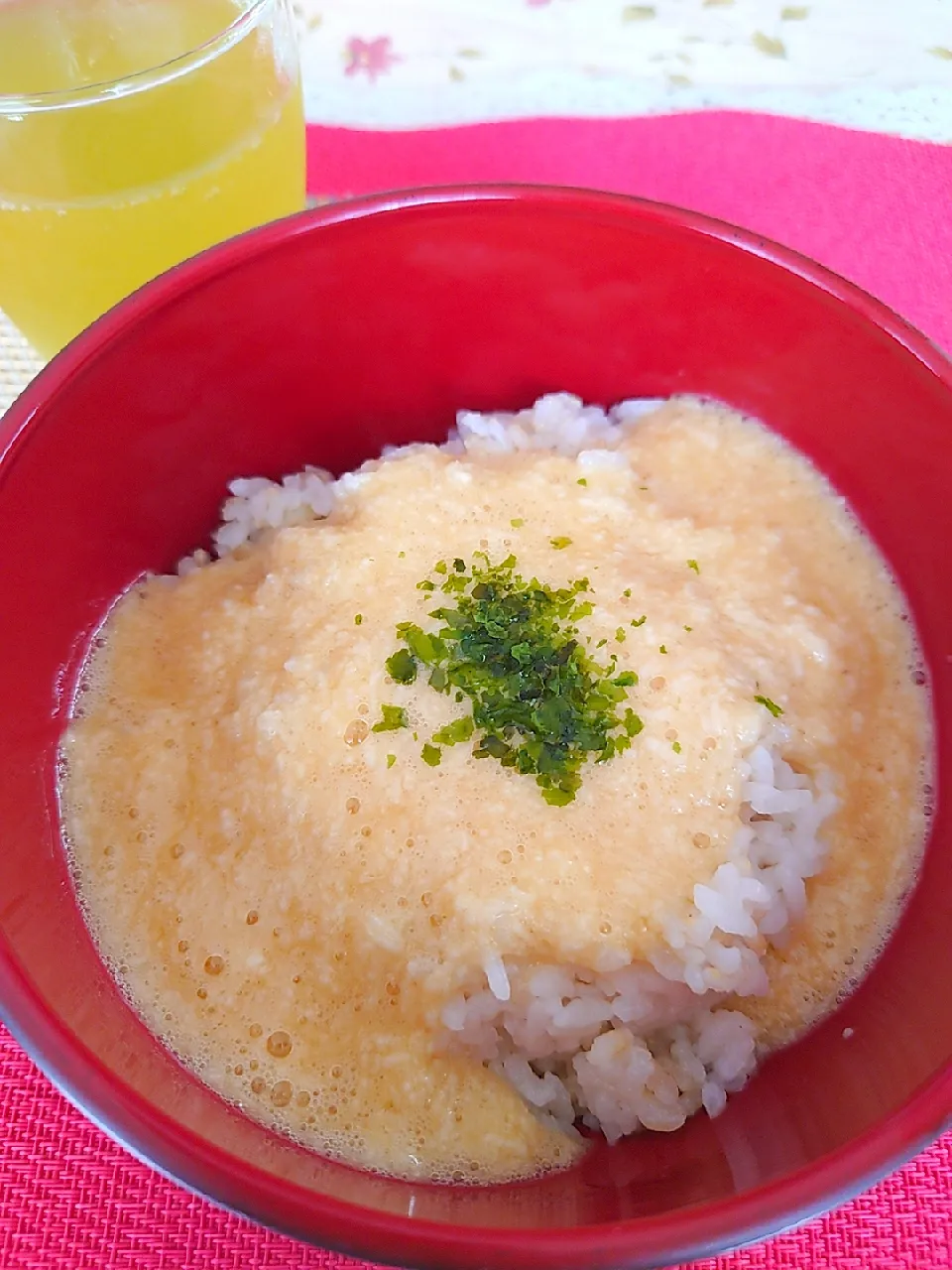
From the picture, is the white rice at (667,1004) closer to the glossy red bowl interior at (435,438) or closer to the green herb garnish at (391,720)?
the glossy red bowl interior at (435,438)

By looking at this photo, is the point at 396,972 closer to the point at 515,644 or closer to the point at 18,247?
the point at 515,644

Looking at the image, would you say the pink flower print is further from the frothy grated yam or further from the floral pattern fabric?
the frothy grated yam

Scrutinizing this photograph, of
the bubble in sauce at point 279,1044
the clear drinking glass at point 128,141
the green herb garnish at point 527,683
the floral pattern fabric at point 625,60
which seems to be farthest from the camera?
the floral pattern fabric at point 625,60

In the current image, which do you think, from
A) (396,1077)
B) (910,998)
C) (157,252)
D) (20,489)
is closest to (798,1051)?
(910,998)

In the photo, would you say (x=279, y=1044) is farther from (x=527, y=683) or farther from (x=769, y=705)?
(x=769, y=705)

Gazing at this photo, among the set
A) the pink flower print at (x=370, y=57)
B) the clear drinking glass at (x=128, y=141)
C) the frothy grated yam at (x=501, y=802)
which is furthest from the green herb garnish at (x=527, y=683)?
the pink flower print at (x=370, y=57)

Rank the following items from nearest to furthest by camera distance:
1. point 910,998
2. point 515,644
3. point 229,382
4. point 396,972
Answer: point 910,998, point 396,972, point 515,644, point 229,382
